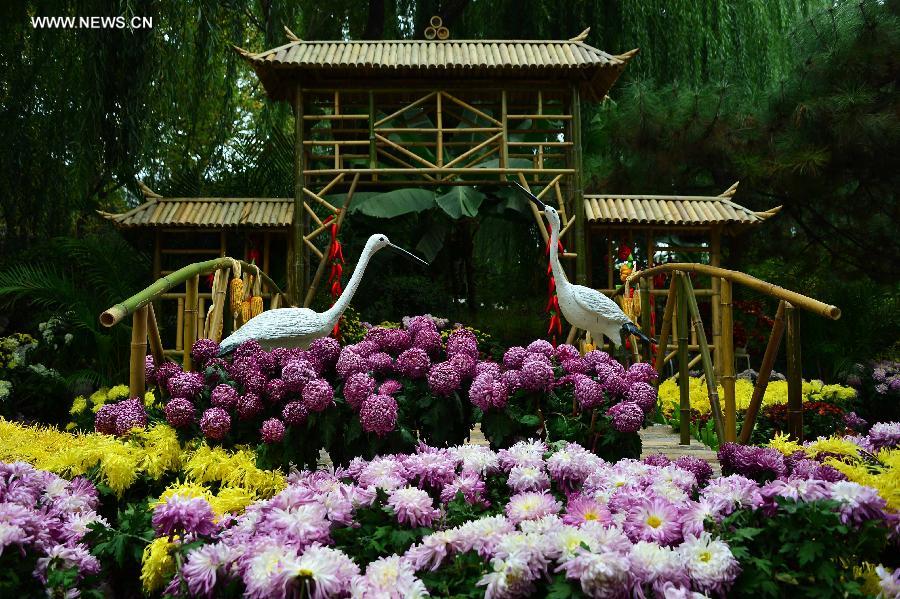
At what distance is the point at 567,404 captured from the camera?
2.64 meters

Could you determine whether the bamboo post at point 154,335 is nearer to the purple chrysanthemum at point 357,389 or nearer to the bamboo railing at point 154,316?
the bamboo railing at point 154,316

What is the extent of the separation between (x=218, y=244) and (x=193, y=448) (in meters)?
7.06

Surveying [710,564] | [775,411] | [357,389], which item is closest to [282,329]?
[357,389]

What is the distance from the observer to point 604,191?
33.0ft

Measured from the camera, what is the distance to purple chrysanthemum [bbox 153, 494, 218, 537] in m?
1.66

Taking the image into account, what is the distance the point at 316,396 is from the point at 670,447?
91.2 inches

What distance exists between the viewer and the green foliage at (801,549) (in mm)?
1467

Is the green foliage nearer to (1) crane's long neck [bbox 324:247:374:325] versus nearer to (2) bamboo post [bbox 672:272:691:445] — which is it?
(2) bamboo post [bbox 672:272:691:445]

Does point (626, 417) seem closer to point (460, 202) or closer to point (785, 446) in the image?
point (785, 446)

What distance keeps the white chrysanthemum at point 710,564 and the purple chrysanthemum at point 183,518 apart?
1001 mm

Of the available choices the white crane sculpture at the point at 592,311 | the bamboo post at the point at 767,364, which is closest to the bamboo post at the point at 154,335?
the bamboo post at the point at 767,364

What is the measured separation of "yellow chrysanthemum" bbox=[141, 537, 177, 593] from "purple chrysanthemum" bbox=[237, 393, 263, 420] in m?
0.77

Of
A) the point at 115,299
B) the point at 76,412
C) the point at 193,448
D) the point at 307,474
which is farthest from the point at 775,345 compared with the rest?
the point at 115,299

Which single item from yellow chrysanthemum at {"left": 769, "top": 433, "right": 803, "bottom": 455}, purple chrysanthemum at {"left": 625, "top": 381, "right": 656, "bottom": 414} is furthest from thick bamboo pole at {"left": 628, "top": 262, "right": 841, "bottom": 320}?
purple chrysanthemum at {"left": 625, "top": 381, "right": 656, "bottom": 414}
